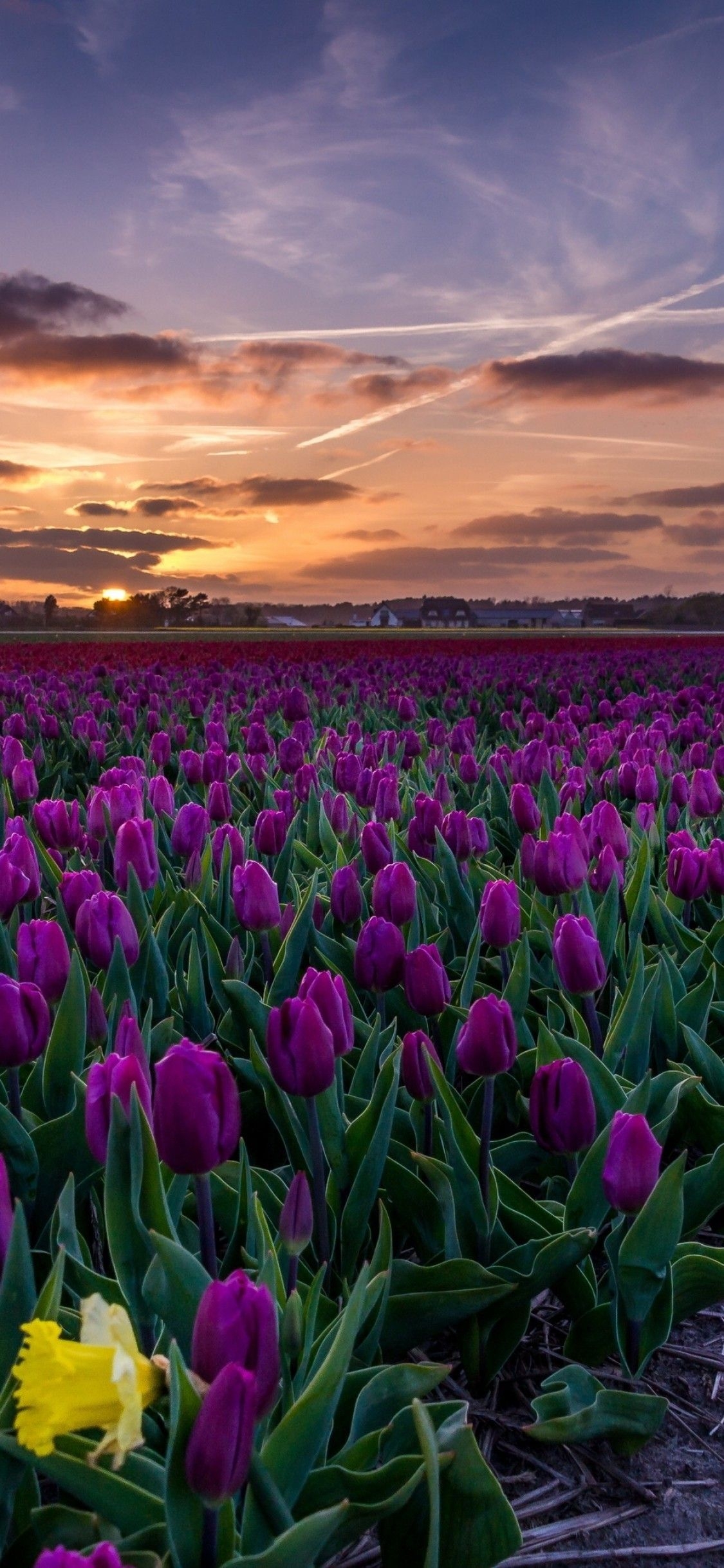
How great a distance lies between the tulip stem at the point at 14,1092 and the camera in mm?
1730

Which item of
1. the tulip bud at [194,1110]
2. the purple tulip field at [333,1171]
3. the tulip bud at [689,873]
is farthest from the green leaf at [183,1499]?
the tulip bud at [689,873]

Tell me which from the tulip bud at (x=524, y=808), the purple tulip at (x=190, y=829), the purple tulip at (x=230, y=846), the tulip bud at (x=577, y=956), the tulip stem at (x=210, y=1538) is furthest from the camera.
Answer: the tulip bud at (x=524, y=808)

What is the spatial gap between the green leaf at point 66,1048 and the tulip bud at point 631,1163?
3.01 ft

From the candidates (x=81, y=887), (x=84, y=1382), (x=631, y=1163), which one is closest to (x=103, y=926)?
(x=81, y=887)

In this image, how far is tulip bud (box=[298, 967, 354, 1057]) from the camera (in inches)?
61.9

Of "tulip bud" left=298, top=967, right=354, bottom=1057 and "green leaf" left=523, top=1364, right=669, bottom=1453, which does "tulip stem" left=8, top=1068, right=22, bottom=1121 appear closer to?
"tulip bud" left=298, top=967, right=354, bottom=1057

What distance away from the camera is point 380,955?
2014 mm

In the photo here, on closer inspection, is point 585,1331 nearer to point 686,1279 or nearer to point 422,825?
point 686,1279

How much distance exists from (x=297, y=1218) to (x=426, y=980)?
2.03 feet

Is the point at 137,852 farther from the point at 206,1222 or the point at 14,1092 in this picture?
the point at 206,1222

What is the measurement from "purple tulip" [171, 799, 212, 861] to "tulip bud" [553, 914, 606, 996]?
1.33 metres

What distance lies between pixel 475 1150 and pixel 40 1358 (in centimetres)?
94

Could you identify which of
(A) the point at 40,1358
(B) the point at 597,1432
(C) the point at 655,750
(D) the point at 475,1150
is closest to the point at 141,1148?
(A) the point at 40,1358

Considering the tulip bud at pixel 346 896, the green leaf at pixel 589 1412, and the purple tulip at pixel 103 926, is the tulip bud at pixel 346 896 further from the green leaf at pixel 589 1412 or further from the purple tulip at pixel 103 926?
the green leaf at pixel 589 1412
